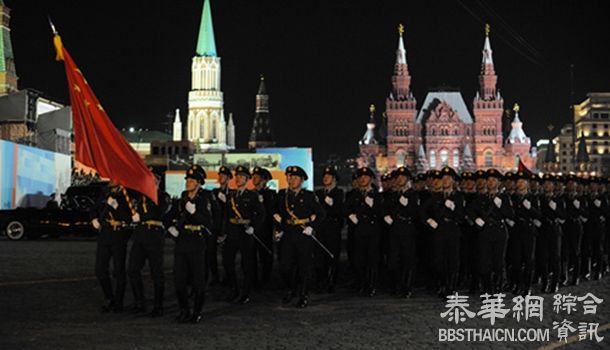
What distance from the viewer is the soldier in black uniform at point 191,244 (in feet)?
29.7

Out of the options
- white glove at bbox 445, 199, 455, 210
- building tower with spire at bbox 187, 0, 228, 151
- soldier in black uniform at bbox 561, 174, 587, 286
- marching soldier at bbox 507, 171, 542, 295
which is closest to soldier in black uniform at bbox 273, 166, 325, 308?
white glove at bbox 445, 199, 455, 210

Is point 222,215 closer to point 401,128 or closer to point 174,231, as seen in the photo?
point 174,231

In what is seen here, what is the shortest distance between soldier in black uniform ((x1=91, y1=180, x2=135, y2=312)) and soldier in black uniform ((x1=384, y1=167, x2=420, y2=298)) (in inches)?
161

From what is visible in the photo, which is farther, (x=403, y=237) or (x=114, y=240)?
(x=403, y=237)

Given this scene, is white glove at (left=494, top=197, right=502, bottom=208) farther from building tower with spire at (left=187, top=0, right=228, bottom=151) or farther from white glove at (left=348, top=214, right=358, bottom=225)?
building tower with spire at (left=187, top=0, right=228, bottom=151)

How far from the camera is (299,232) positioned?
10.3 meters

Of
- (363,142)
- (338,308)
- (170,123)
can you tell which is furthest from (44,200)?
(170,123)

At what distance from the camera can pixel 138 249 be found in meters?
9.36

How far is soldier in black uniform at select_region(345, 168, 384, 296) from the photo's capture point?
38.6 ft

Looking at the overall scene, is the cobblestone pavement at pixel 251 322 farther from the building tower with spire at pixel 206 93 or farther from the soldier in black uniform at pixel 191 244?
the building tower with spire at pixel 206 93

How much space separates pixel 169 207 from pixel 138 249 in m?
0.78

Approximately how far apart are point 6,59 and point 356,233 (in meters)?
87.0

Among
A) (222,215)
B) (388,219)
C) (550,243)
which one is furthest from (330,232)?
(550,243)

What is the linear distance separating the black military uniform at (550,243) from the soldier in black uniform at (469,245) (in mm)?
1071
